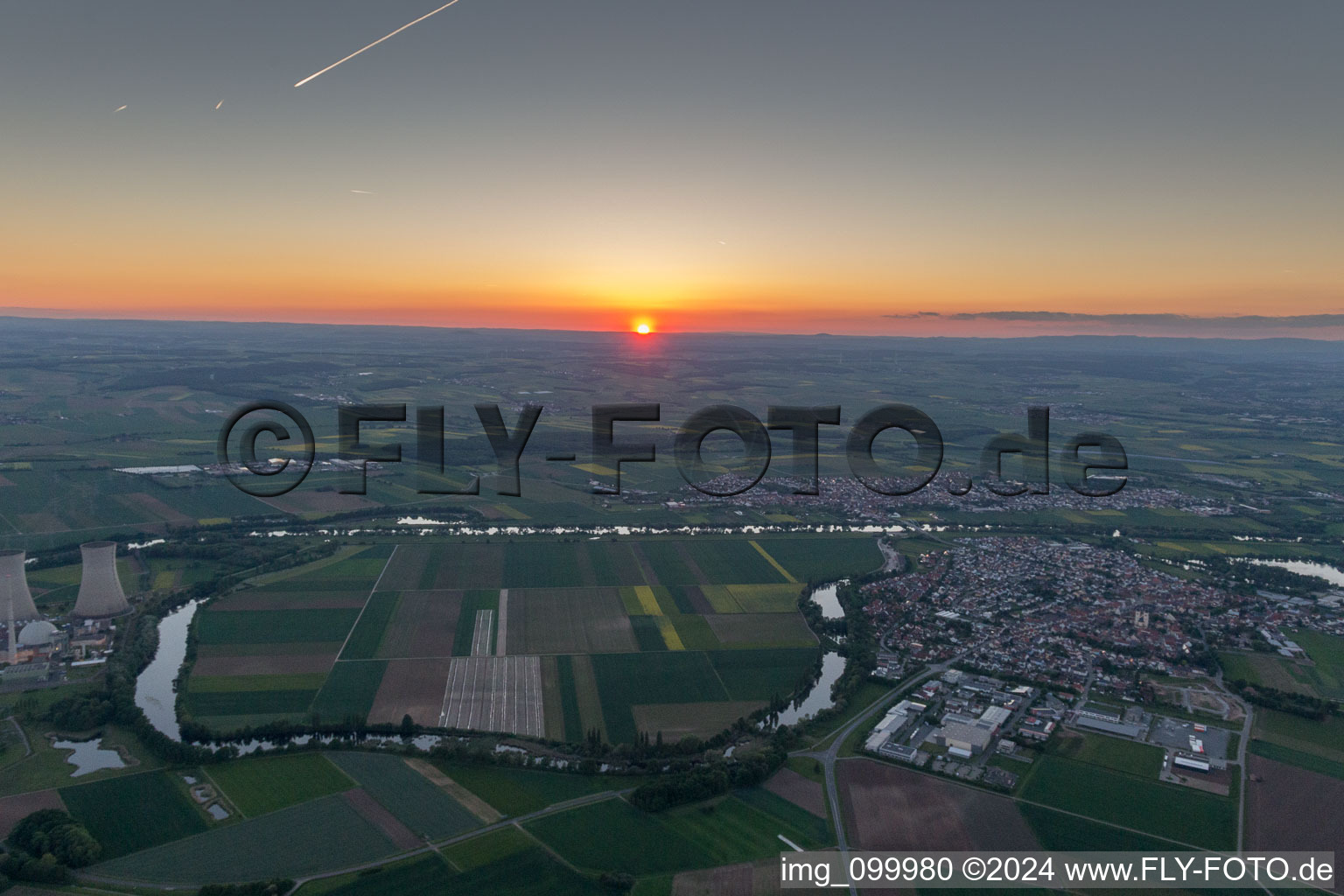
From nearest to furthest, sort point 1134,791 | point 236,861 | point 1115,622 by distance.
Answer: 1. point 236,861
2. point 1134,791
3. point 1115,622

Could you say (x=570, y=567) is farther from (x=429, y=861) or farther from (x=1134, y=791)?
(x=1134, y=791)

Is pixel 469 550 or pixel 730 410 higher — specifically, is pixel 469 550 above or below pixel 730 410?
below

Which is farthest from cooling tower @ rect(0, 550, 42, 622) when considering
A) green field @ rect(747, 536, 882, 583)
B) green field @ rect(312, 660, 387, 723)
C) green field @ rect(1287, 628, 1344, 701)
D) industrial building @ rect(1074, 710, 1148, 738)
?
green field @ rect(1287, 628, 1344, 701)

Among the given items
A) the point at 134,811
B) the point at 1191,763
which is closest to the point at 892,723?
the point at 1191,763

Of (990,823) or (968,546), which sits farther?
(968,546)

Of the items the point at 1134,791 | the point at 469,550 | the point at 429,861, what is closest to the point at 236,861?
the point at 429,861

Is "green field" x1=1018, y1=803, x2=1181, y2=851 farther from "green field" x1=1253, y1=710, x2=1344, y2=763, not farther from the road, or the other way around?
"green field" x1=1253, y1=710, x2=1344, y2=763

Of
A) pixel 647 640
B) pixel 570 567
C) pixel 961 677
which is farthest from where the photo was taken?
pixel 570 567
